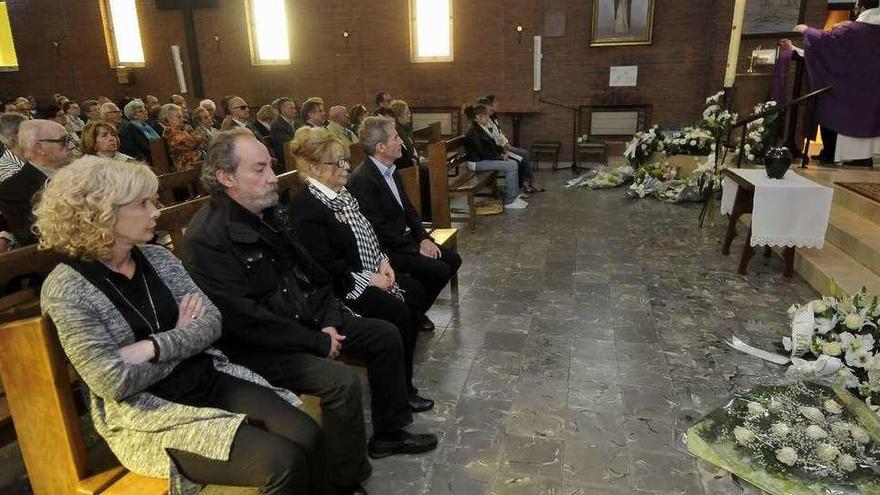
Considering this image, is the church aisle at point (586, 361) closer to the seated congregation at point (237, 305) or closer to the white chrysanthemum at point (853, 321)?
the seated congregation at point (237, 305)

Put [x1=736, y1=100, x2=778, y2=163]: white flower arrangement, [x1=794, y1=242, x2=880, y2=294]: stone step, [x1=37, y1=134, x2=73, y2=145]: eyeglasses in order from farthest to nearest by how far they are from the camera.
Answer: [x1=736, y1=100, x2=778, y2=163]: white flower arrangement < [x1=794, y1=242, x2=880, y2=294]: stone step < [x1=37, y1=134, x2=73, y2=145]: eyeglasses

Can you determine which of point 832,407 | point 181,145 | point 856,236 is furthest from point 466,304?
point 181,145

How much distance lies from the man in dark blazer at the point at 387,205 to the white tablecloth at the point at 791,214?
243 cm

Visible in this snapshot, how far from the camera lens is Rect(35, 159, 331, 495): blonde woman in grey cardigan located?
1.50 metres

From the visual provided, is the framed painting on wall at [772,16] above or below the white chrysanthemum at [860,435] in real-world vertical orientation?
above

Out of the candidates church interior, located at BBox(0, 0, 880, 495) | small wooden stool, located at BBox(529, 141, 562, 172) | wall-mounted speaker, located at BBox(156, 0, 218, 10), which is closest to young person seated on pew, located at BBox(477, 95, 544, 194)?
church interior, located at BBox(0, 0, 880, 495)

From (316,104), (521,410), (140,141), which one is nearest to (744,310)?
(521,410)

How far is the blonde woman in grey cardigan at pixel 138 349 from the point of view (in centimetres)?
150

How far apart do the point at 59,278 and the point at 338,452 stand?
105 centimetres

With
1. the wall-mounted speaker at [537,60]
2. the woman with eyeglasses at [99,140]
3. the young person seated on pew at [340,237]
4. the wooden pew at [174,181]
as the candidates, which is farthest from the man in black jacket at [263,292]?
the wall-mounted speaker at [537,60]

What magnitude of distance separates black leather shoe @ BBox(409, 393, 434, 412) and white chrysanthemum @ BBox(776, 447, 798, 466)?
145 centimetres

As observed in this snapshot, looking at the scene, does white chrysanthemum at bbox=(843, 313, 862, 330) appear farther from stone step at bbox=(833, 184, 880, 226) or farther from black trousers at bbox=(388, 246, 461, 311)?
stone step at bbox=(833, 184, 880, 226)

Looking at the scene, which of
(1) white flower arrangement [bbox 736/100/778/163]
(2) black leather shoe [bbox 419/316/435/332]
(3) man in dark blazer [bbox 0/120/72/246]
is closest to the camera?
(3) man in dark blazer [bbox 0/120/72/246]

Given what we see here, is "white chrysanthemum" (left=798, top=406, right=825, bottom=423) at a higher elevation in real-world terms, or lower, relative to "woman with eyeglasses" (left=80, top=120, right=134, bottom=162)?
lower
